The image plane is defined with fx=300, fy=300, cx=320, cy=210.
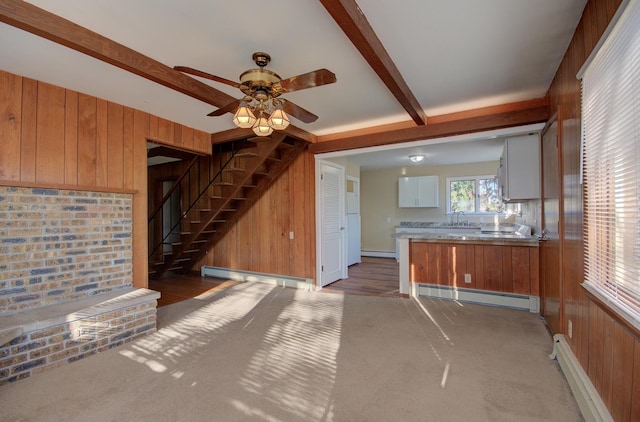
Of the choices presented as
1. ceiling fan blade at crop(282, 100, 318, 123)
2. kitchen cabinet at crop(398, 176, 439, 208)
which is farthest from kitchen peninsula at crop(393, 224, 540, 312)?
kitchen cabinet at crop(398, 176, 439, 208)

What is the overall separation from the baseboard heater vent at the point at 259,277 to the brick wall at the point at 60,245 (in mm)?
2421

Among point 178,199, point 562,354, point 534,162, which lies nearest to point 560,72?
point 534,162

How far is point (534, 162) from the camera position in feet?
12.0

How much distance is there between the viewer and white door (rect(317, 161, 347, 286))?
502cm

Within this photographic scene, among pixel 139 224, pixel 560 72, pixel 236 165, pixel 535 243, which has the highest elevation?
pixel 560 72

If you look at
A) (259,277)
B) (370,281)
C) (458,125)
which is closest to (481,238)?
(458,125)

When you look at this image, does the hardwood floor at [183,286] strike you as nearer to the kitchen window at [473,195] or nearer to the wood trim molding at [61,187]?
the wood trim molding at [61,187]

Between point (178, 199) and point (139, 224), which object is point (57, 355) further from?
point (178, 199)

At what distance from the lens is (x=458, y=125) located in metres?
3.75

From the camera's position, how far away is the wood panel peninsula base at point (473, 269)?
12.2ft

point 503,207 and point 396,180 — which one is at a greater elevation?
point 396,180

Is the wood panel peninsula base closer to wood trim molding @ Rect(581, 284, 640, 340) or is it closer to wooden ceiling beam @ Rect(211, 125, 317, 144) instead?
wood trim molding @ Rect(581, 284, 640, 340)

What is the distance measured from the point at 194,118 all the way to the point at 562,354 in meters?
4.50

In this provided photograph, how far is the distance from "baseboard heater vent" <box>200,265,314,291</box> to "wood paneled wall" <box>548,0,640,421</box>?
3.42m
